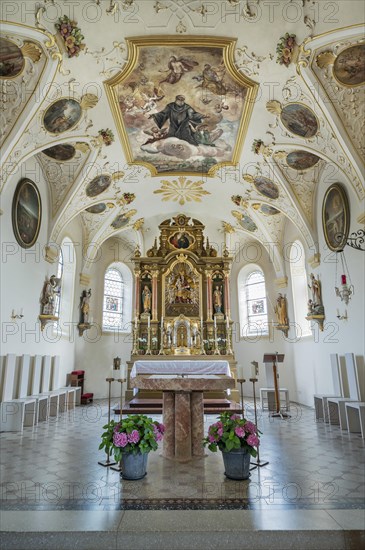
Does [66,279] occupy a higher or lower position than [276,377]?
higher

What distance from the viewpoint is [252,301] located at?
17.6 meters

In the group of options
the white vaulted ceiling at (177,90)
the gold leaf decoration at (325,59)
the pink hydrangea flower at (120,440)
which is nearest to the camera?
the pink hydrangea flower at (120,440)

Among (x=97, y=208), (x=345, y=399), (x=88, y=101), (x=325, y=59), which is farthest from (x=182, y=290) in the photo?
(x=325, y=59)

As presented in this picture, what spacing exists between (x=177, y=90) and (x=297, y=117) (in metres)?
3.01

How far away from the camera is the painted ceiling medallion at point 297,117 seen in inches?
338

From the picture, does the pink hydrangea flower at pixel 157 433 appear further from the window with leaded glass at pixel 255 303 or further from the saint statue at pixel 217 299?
the window with leaded glass at pixel 255 303

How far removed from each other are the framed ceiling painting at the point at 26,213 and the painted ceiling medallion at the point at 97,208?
3.05m

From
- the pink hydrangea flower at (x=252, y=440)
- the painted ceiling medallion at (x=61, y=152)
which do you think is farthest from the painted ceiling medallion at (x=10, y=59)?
the pink hydrangea flower at (x=252, y=440)

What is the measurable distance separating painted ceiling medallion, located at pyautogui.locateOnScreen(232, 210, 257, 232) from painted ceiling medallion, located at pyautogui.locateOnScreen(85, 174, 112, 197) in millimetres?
5500

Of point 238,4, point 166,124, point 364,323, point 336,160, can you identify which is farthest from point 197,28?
point 364,323

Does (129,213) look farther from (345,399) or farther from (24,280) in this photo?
(345,399)

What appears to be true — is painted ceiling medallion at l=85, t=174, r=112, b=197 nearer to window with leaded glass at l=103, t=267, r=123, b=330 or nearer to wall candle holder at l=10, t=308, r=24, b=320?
wall candle holder at l=10, t=308, r=24, b=320

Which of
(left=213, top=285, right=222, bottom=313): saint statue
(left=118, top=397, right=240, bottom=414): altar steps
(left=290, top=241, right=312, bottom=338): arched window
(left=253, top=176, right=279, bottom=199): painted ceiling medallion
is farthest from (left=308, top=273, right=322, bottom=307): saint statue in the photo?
(left=213, top=285, right=222, bottom=313): saint statue

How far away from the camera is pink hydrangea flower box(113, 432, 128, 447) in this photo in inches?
186
